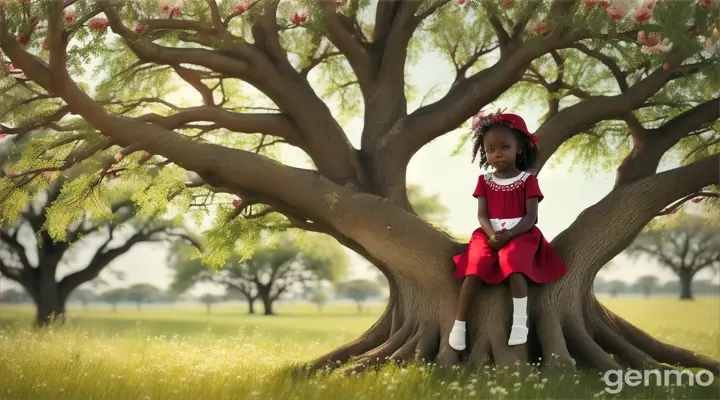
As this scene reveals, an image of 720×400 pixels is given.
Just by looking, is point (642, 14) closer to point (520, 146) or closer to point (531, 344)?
point (520, 146)

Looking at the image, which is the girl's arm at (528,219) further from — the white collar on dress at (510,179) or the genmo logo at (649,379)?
the genmo logo at (649,379)

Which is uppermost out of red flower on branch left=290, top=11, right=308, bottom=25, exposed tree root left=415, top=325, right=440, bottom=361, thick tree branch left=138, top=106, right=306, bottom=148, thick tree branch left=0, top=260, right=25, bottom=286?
red flower on branch left=290, top=11, right=308, bottom=25

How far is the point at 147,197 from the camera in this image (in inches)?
294

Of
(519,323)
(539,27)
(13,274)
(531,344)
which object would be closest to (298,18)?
(539,27)

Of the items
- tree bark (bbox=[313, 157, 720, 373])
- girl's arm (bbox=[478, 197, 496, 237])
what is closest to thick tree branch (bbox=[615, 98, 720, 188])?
tree bark (bbox=[313, 157, 720, 373])

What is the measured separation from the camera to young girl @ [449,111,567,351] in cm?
592

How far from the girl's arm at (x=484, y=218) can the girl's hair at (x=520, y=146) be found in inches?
13.4

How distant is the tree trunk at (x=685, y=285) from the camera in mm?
29297

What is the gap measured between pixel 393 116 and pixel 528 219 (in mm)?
2631

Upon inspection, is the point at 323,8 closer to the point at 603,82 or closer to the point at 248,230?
the point at 248,230

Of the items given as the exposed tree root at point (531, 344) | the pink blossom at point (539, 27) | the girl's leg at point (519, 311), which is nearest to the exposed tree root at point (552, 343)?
the exposed tree root at point (531, 344)

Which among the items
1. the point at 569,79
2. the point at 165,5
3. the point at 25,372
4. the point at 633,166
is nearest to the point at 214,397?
the point at 25,372

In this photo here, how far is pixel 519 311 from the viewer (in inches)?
239

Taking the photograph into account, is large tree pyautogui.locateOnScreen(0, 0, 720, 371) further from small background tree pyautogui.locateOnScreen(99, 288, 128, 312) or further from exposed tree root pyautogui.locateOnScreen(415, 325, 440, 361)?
small background tree pyautogui.locateOnScreen(99, 288, 128, 312)
